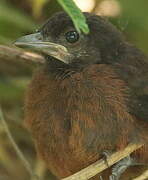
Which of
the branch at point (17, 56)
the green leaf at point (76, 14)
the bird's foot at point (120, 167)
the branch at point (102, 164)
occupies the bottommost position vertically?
the bird's foot at point (120, 167)

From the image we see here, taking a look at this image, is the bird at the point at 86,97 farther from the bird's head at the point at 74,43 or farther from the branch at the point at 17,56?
the branch at the point at 17,56

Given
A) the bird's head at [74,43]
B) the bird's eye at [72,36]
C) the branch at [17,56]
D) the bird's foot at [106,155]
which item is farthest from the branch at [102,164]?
the branch at [17,56]

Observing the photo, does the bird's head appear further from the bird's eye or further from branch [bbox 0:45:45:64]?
branch [bbox 0:45:45:64]

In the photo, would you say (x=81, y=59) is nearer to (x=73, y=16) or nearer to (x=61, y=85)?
(x=61, y=85)

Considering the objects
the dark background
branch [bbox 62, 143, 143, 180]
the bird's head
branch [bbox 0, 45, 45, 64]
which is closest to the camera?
branch [bbox 62, 143, 143, 180]

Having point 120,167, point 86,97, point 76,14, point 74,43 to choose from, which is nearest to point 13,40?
point 74,43

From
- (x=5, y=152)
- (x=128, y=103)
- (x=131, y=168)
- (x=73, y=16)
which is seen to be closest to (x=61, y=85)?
(x=128, y=103)

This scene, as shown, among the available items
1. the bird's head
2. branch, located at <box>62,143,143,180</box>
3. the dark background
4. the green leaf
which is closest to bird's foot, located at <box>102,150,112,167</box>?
branch, located at <box>62,143,143,180</box>
